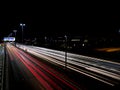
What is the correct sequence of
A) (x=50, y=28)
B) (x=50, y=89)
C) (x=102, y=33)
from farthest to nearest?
(x=50, y=28)
(x=102, y=33)
(x=50, y=89)

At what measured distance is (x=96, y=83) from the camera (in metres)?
15.0

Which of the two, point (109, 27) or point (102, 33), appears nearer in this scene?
point (109, 27)

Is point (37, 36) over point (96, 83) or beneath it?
over

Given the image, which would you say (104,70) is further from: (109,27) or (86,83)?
(109,27)

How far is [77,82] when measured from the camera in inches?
603

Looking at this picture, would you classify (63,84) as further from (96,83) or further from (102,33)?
(102,33)

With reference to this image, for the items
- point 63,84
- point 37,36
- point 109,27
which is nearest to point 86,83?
point 63,84

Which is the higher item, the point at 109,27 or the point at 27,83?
the point at 109,27

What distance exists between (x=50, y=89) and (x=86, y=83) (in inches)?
154

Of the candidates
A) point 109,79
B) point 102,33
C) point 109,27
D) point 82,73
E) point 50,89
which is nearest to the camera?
point 50,89

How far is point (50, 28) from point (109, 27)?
3490cm

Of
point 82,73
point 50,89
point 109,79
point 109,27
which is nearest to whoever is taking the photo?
point 50,89

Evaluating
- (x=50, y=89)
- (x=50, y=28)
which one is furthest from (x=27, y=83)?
(x=50, y=28)

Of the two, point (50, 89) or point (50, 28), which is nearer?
point (50, 89)
